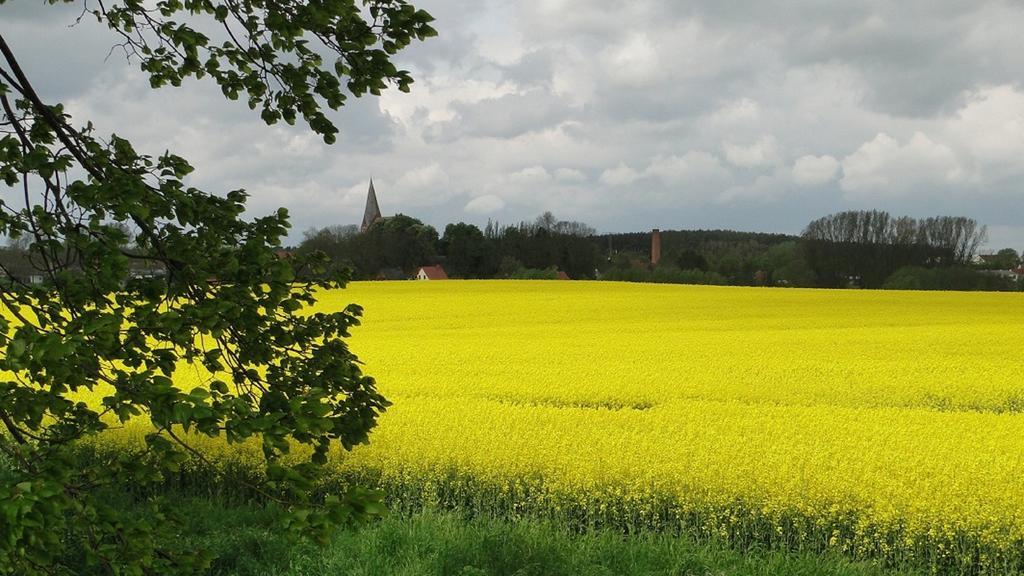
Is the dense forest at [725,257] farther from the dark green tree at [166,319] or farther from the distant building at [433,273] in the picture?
the dark green tree at [166,319]

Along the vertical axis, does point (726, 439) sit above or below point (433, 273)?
below

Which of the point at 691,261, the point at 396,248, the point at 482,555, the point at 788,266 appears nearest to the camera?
the point at 482,555

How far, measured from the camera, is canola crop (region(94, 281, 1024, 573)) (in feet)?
24.1

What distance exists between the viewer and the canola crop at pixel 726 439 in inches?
290

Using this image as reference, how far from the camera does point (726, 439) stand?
9.40 metres

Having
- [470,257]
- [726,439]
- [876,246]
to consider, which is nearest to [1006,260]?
[876,246]

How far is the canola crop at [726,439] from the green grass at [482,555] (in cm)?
59

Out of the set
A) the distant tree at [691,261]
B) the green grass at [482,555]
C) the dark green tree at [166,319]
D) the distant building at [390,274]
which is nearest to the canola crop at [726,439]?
the green grass at [482,555]

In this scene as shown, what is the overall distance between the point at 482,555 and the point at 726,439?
13.7 feet

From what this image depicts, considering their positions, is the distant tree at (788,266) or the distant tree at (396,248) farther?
the distant tree at (788,266)

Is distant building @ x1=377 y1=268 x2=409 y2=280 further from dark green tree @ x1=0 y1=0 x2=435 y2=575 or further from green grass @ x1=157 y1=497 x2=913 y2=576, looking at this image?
dark green tree @ x1=0 y1=0 x2=435 y2=575

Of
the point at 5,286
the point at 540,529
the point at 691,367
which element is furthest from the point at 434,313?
the point at 5,286

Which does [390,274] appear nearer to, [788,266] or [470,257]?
[470,257]

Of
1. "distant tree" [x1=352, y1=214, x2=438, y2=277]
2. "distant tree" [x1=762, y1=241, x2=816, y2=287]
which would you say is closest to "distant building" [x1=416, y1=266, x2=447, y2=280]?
"distant tree" [x1=352, y1=214, x2=438, y2=277]
